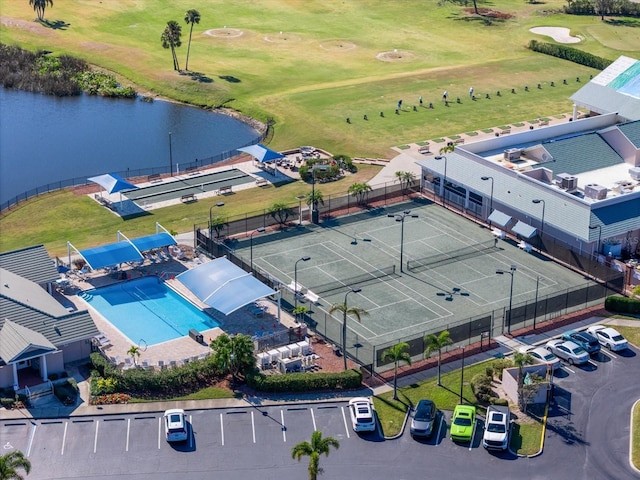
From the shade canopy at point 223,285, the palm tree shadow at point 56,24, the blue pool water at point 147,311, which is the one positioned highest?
the palm tree shadow at point 56,24

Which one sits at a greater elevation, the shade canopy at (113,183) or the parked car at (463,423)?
the shade canopy at (113,183)

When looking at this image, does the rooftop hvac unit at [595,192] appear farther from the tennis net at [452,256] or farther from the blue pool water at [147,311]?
the blue pool water at [147,311]

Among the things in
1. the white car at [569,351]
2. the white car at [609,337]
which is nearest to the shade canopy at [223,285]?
the white car at [569,351]

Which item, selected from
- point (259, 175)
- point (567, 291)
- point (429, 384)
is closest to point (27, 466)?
point (429, 384)

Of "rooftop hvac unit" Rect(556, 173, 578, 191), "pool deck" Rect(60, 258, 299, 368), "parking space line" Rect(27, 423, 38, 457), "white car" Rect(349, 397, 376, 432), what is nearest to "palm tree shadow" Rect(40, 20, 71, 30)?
"pool deck" Rect(60, 258, 299, 368)

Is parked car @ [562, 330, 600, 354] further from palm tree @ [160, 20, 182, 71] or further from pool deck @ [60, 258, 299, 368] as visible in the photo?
palm tree @ [160, 20, 182, 71]

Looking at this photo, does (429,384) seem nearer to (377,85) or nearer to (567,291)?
(567,291)

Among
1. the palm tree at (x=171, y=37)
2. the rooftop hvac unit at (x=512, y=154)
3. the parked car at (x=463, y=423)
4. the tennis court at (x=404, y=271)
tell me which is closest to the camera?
the parked car at (x=463, y=423)
